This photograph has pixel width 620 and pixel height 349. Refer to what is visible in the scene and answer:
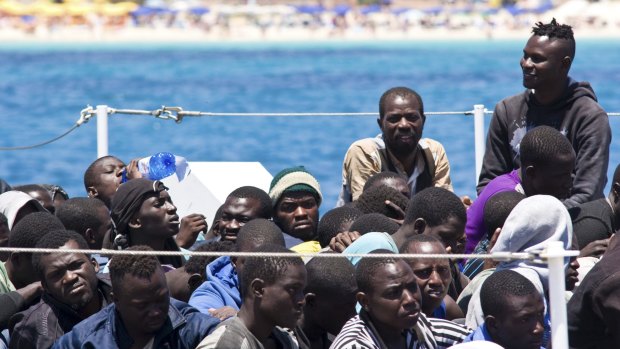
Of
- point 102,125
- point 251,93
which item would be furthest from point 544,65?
point 251,93

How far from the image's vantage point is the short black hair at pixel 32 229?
738 centimetres

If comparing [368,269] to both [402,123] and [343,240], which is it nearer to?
[343,240]

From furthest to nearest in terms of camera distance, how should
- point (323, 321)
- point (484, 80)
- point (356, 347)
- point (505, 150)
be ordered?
point (484, 80), point (505, 150), point (323, 321), point (356, 347)

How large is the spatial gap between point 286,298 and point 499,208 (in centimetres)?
178

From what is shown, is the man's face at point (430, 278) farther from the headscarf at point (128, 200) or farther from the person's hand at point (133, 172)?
the person's hand at point (133, 172)

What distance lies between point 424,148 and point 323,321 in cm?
270

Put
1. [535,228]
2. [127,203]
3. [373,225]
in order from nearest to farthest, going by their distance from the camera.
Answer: [535,228]
[373,225]
[127,203]

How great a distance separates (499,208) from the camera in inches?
288

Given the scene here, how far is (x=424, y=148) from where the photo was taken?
358 inches

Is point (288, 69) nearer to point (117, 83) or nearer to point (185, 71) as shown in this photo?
point (185, 71)

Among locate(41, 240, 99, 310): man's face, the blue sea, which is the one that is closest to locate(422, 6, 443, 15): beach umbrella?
the blue sea

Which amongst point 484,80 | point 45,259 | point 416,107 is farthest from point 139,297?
point 484,80

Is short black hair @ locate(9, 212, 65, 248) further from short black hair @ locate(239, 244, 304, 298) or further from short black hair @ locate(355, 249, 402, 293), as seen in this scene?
short black hair @ locate(355, 249, 402, 293)

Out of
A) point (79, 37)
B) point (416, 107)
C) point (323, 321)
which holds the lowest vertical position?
point (79, 37)
